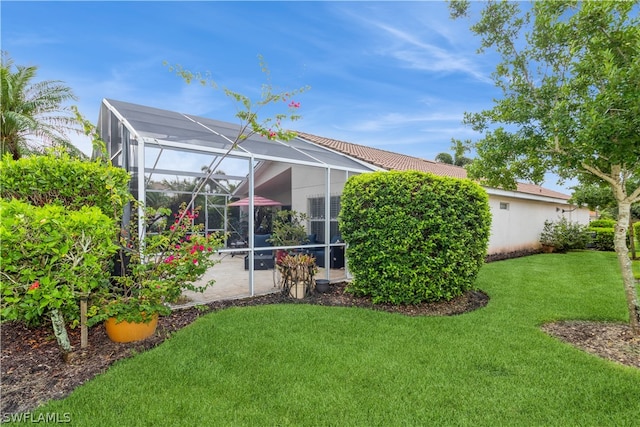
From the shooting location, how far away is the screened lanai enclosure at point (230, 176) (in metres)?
6.26

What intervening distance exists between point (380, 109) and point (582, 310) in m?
9.45

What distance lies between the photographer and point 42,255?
3365mm

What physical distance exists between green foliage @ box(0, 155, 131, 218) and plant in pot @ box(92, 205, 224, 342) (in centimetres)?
58

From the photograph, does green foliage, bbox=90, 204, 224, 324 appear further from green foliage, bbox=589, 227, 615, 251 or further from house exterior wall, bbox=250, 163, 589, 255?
green foliage, bbox=589, 227, 615, 251

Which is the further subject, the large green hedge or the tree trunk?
the large green hedge

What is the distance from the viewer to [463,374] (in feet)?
12.2

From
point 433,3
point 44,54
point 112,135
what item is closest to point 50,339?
Result: point 112,135

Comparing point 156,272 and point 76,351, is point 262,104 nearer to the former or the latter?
point 156,272

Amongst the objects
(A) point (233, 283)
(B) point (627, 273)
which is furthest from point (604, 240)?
(A) point (233, 283)

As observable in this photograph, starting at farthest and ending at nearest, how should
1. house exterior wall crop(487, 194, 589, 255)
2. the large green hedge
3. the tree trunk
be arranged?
house exterior wall crop(487, 194, 589, 255) → the large green hedge → the tree trunk

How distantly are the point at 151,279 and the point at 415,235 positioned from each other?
14.9 ft

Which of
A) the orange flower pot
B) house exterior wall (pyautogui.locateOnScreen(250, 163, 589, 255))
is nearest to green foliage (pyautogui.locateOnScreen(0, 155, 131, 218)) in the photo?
the orange flower pot

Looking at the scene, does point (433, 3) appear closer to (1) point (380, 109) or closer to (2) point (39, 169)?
(1) point (380, 109)

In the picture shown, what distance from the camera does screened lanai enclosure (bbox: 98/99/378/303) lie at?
626 centimetres
